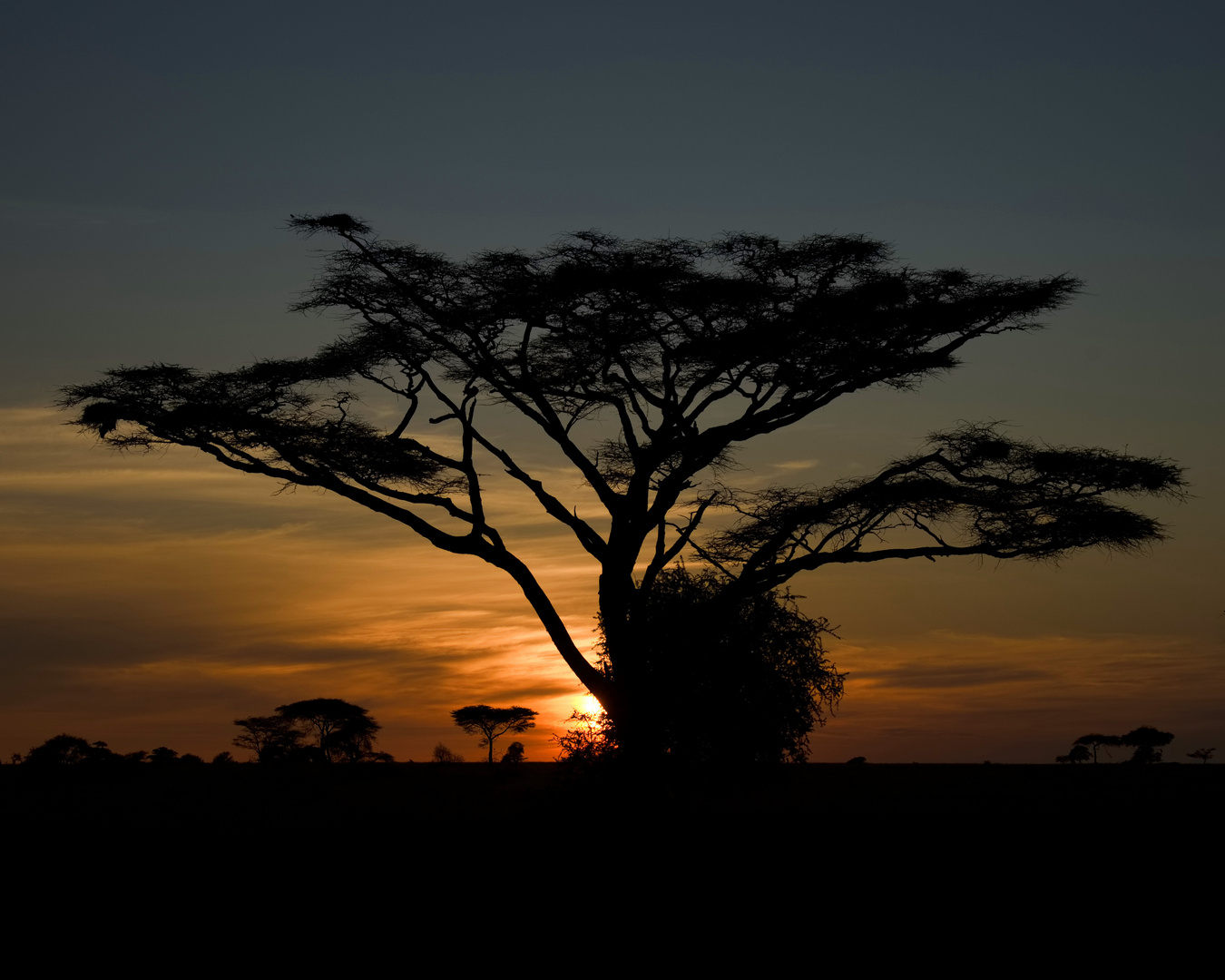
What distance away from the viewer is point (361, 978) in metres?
9.38

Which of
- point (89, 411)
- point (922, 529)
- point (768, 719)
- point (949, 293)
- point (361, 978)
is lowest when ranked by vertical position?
point (361, 978)

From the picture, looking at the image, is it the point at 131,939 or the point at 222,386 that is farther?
the point at 222,386

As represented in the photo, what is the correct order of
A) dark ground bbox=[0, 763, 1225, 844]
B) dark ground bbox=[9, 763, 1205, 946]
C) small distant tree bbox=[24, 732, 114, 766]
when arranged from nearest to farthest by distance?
dark ground bbox=[9, 763, 1205, 946]
dark ground bbox=[0, 763, 1225, 844]
small distant tree bbox=[24, 732, 114, 766]

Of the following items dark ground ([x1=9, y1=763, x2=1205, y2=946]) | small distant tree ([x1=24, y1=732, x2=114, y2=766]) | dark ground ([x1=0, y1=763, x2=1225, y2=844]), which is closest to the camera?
dark ground ([x1=9, y1=763, x2=1205, y2=946])

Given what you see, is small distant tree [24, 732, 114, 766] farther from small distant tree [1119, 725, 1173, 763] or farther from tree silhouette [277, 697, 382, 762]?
small distant tree [1119, 725, 1173, 763]

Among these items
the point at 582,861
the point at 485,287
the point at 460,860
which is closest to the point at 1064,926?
the point at 582,861

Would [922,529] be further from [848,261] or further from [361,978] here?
[361,978]

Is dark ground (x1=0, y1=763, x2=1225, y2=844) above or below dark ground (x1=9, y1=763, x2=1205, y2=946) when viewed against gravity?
above

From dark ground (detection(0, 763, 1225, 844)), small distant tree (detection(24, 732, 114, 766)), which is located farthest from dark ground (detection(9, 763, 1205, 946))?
small distant tree (detection(24, 732, 114, 766))

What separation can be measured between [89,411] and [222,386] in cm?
236

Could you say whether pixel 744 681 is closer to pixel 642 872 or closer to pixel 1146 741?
pixel 642 872

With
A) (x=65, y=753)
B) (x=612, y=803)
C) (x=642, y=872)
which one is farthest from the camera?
(x=65, y=753)

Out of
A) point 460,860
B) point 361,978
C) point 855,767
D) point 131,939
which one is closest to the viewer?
point 361,978

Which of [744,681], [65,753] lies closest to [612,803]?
[744,681]
